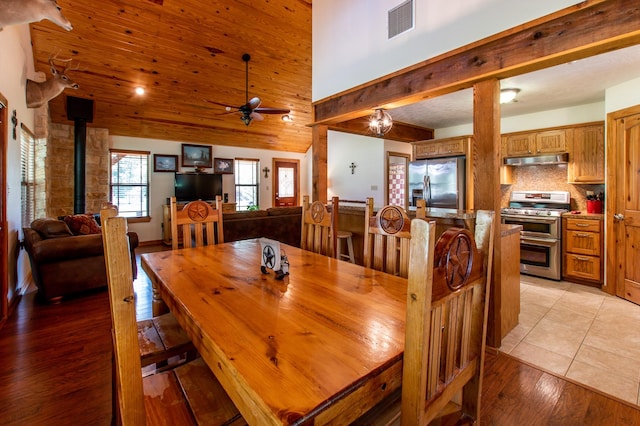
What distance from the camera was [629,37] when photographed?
1707 mm

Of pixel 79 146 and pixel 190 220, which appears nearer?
pixel 190 220

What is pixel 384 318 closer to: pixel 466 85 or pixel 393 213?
pixel 393 213

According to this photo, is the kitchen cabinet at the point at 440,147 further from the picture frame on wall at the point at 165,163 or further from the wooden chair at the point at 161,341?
the picture frame on wall at the point at 165,163

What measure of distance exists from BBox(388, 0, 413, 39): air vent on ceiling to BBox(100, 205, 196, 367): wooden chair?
2979 millimetres

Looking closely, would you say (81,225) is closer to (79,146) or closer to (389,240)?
(79,146)

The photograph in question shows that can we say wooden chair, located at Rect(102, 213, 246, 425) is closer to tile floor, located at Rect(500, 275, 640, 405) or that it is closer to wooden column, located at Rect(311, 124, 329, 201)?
tile floor, located at Rect(500, 275, 640, 405)

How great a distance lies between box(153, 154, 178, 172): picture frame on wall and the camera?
22.2 ft

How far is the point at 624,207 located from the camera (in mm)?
3312

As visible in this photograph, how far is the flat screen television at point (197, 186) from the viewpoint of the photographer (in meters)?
6.90

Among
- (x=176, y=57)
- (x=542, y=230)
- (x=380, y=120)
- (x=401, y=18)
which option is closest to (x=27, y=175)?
(x=176, y=57)

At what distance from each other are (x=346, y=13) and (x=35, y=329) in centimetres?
437

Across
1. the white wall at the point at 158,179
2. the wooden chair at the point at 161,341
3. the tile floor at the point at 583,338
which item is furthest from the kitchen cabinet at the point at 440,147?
the wooden chair at the point at 161,341

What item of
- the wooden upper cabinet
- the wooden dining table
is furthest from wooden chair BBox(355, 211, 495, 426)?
the wooden upper cabinet

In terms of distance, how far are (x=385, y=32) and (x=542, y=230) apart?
3368 millimetres
